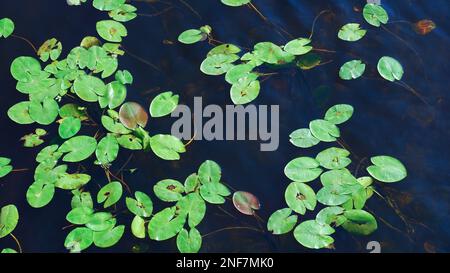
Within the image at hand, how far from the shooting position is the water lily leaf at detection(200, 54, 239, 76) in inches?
63.9

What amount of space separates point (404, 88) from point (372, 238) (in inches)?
19.6

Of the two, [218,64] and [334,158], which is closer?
[334,158]

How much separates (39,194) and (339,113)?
0.81m

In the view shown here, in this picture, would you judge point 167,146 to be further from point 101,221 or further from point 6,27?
point 6,27

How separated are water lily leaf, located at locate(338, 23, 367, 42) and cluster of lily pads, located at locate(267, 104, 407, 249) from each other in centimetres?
38

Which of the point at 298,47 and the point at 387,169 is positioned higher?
the point at 298,47

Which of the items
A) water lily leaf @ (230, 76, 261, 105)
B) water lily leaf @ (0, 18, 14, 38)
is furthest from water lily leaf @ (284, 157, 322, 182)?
water lily leaf @ (0, 18, 14, 38)

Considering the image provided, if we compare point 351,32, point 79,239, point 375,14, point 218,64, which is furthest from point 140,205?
point 375,14

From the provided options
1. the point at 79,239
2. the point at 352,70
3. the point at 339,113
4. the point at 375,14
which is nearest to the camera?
the point at 79,239

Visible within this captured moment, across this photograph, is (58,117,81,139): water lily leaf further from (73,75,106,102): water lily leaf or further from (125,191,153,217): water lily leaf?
(125,191,153,217): water lily leaf

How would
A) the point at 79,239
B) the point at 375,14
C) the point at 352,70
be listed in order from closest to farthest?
the point at 79,239
the point at 352,70
the point at 375,14

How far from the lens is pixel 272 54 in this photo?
1.66m

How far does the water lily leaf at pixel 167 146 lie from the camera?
1.46 metres

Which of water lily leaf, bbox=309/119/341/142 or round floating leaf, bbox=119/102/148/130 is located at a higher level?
water lily leaf, bbox=309/119/341/142
